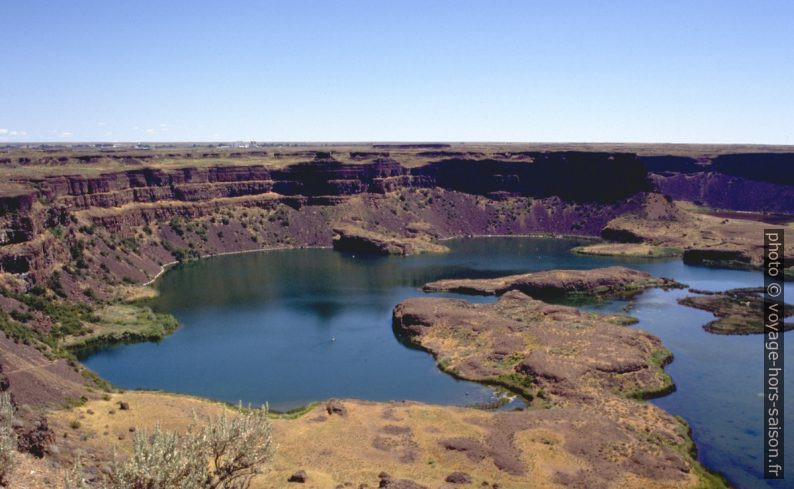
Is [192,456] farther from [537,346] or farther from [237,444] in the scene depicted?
[537,346]

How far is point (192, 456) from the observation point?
26.3m

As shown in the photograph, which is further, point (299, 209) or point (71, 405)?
point (299, 209)

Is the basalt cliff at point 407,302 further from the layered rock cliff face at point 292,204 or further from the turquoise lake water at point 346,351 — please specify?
the turquoise lake water at point 346,351

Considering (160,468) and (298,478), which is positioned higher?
(160,468)

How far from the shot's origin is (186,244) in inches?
5458

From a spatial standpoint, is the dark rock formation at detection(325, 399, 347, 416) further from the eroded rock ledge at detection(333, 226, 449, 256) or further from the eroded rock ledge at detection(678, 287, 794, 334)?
the eroded rock ledge at detection(333, 226, 449, 256)

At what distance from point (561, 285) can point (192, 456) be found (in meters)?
89.9

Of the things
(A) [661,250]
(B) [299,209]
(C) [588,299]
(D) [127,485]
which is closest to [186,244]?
(B) [299,209]

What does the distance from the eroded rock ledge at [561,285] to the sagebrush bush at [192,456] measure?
79.5m

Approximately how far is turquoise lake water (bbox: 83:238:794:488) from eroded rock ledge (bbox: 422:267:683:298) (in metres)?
3.78

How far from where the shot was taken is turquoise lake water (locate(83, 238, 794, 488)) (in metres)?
60.3

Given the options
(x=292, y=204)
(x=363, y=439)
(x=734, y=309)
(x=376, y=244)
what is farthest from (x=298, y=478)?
(x=292, y=204)

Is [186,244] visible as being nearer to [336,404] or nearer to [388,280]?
[388,280]

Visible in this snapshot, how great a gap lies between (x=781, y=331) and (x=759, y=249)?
59.5m
